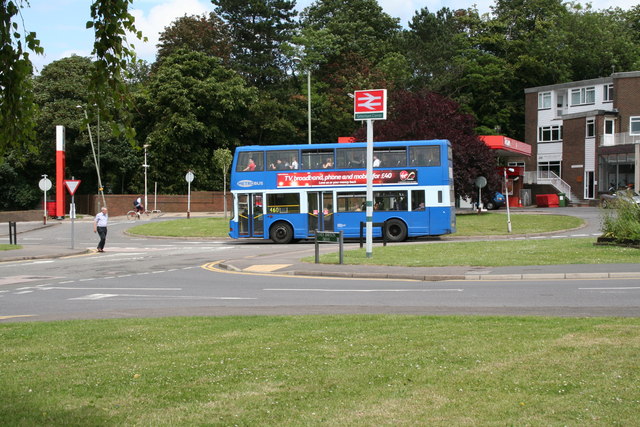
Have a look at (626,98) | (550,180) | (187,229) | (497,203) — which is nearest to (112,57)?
(187,229)

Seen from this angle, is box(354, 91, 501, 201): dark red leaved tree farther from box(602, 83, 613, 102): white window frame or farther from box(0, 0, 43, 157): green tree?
box(0, 0, 43, 157): green tree

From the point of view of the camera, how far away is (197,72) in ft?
207

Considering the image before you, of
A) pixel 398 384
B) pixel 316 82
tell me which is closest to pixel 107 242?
pixel 398 384

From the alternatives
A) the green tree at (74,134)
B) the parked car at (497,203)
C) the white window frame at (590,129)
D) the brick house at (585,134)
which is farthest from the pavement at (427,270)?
the green tree at (74,134)

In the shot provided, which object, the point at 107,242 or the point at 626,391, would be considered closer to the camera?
the point at 626,391

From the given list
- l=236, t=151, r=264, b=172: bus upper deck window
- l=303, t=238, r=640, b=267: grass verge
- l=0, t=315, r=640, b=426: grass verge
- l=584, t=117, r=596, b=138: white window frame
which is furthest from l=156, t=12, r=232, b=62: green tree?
l=0, t=315, r=640, b=426: grass verge

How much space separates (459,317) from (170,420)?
225 inches

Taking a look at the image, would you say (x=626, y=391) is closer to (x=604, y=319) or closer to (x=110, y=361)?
(x=604, y=319)

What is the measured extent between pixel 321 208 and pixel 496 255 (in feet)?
40.6

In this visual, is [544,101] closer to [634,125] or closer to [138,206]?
[634,125]

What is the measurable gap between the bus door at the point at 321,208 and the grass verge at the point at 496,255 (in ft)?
23.7

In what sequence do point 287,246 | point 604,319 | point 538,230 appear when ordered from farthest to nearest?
point 538,230, point 287,246, point 604,319

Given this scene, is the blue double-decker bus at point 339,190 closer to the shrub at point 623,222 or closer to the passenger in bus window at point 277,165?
the passenger in bus window at point 277,165

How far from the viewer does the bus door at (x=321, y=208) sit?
31.6 meters
